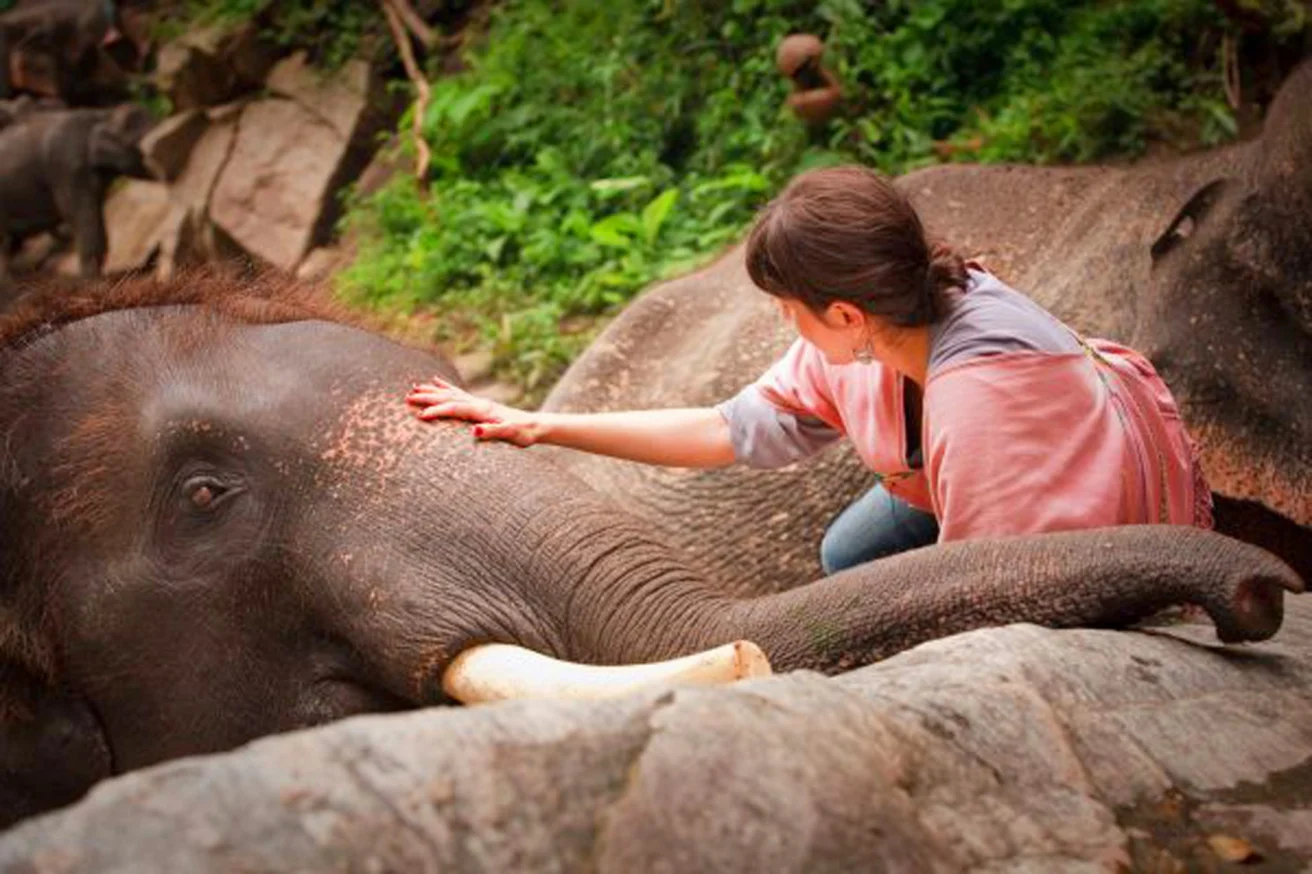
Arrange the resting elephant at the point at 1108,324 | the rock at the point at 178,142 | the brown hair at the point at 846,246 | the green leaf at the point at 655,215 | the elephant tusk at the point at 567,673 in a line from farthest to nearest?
the rock at the point at 178,142 < the green leaf at the point at 655,215 < the resting elephant at the point at 1108,324 < the brown hair at the point at 846,246 < the elephant tusk at the point at 567,673

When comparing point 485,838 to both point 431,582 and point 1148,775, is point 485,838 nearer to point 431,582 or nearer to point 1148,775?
point 1148,775

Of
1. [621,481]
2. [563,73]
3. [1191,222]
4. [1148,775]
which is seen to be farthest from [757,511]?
[563,73]

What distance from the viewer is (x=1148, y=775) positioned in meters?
2.01

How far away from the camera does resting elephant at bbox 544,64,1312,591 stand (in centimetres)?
414

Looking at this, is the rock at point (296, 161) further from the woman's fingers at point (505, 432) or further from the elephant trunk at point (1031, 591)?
the elephant trunk at point (1031, 591)

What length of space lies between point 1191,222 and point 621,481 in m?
1.72

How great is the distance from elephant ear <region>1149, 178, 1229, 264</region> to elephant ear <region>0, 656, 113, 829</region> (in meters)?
2.87

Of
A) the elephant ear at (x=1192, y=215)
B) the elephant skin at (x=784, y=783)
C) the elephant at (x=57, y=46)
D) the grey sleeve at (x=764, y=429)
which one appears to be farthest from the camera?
the elephant at (x=57, y=46)

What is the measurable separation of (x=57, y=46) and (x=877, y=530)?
11.0 m

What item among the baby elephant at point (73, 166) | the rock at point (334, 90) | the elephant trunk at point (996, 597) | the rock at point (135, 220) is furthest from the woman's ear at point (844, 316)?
the baby elephant at point (73, 166)

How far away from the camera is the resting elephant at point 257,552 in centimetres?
269

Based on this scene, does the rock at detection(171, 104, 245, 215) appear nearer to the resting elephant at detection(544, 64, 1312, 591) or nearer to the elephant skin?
the resting elephant at detection(544, 64, 1312, 591)

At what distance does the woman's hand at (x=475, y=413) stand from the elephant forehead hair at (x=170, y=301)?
403mm

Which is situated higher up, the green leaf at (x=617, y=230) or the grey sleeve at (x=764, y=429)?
the grey sleeve at (x=764, y=429)
